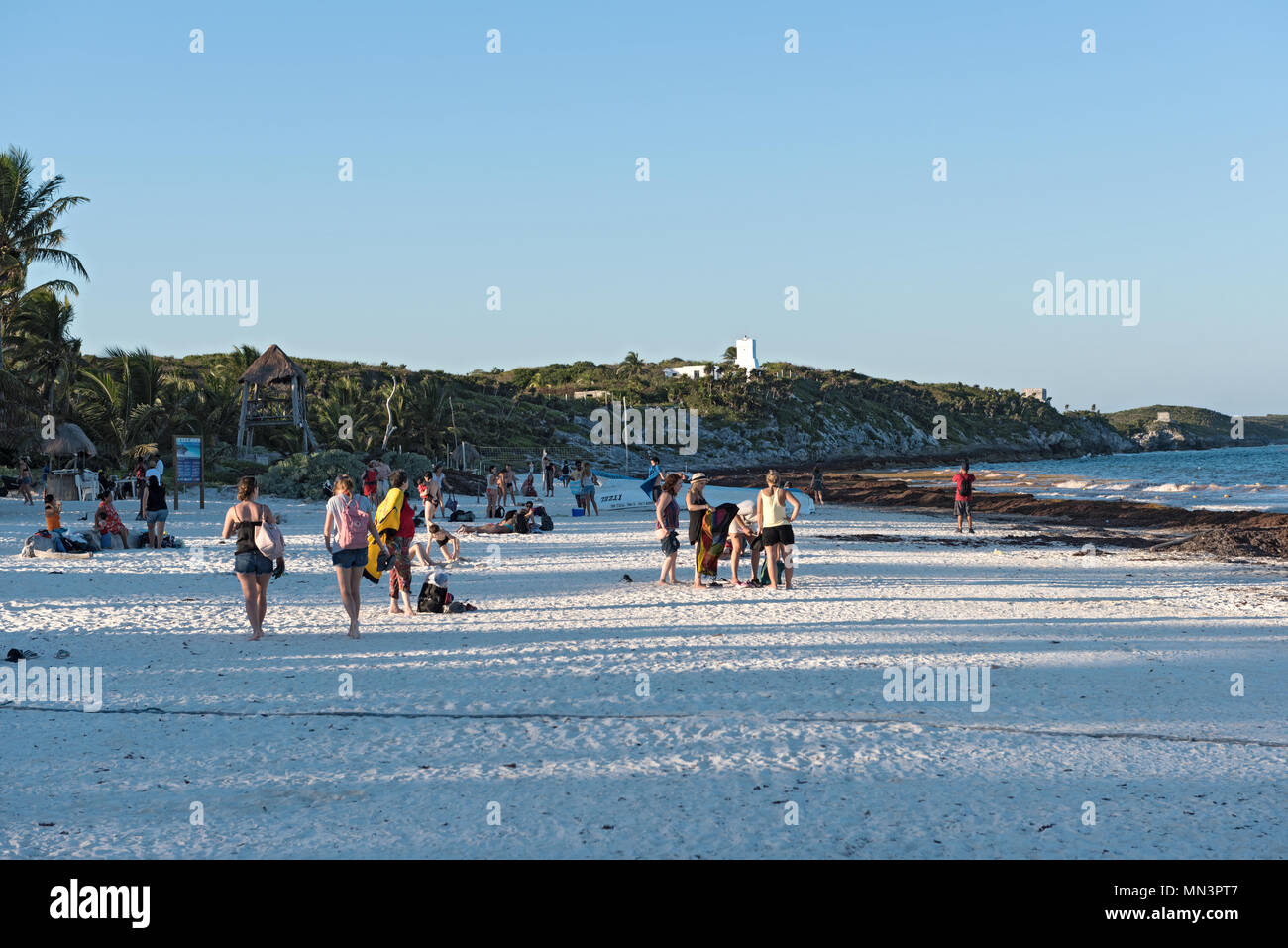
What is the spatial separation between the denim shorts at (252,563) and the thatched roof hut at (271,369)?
87.5 ft

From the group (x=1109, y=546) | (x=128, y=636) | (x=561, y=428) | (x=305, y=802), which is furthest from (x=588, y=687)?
(x=561, y=428)

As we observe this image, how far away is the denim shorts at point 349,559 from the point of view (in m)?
9.35

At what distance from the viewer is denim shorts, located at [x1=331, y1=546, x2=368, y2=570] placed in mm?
9352

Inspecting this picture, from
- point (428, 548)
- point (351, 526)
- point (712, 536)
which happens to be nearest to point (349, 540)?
point (351, 526)

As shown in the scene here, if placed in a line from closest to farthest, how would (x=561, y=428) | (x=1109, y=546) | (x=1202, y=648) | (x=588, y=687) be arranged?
(x=588, y=687)
(x=1202, y=648)
(x=1109, y=546)
(x=561, y=428)

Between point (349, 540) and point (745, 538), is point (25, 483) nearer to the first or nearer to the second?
point (349, 540)

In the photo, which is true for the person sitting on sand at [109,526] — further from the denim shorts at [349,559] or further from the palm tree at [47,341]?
the palm tree at [47,341]

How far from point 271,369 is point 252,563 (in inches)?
1072

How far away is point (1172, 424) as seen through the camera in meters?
174

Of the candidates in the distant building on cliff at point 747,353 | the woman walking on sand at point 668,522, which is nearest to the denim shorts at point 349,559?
the woman walking on sand at point 668,522

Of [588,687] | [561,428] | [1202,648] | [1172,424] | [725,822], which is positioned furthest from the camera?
A: [1172,424]

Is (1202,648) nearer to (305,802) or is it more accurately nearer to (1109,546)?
(305,802)

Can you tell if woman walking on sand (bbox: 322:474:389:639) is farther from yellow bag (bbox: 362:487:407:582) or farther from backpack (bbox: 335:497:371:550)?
yellow bag (bbox: 362:487:407:582)

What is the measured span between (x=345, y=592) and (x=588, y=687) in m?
3.18
